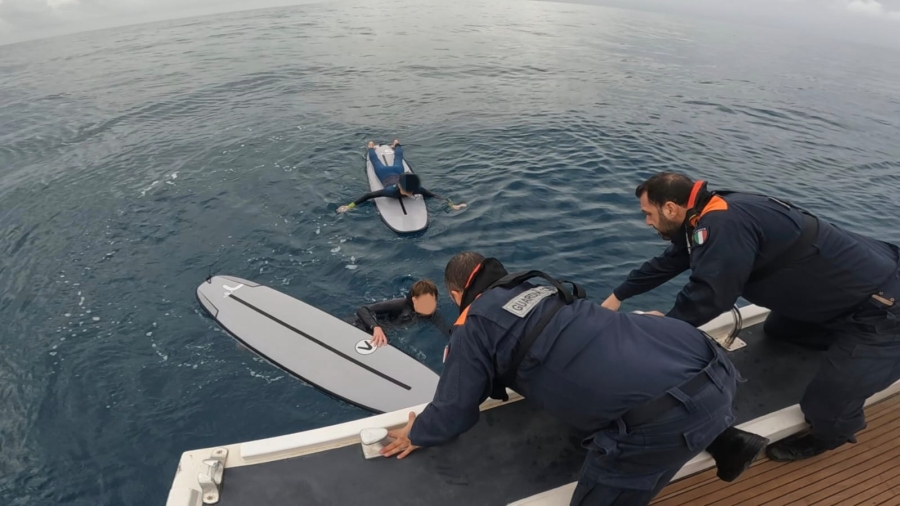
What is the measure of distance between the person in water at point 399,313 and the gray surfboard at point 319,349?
145mm

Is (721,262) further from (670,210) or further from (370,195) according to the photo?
(370,195)

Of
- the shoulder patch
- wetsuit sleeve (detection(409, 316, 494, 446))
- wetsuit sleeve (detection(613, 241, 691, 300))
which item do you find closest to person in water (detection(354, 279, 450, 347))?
wetsuit sleeve (detection(613, 241, 691, 300))

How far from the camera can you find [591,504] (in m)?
2.46

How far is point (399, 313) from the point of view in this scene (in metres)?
6.25

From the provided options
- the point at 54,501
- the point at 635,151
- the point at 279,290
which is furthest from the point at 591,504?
the point at 635,151

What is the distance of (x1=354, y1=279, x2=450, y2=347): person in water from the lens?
5.77 meters

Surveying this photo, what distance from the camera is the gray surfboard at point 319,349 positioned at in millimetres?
5348

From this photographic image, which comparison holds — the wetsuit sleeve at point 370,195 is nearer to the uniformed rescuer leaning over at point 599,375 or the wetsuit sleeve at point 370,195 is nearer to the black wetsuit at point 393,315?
the black wetsuit at point 393,315

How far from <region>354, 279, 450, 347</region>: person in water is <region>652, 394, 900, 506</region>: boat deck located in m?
3.42

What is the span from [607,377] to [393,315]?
4465 mm

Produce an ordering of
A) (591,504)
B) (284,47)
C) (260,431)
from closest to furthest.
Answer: (591,504)
(260,431)
(284,47)

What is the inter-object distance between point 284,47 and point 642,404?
3396 centimetres

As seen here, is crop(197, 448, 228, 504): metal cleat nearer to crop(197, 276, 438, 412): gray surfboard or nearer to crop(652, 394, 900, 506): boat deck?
crop(197, 276, 438, 412): gray surfboard

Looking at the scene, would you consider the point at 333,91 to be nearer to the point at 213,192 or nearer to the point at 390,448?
the point at 213,192
